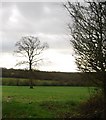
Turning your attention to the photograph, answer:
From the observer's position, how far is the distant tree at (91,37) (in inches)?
728

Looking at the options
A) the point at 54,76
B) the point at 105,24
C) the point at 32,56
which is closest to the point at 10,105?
the point at 105,24

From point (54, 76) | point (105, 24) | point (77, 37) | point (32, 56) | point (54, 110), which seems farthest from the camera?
point (32, 56)

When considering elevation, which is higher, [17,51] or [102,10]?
[17,51]

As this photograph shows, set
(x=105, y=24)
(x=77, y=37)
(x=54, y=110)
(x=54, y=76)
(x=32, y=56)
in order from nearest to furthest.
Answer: (x=105, y=24) < (x=77, y=37) < (x=54, y=110) < (x=54, y=76) < (x=32, y=56)

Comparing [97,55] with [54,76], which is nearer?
[97,55]

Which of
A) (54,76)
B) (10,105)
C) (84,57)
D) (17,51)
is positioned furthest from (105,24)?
(17,51)

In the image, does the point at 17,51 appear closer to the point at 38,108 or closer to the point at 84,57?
the point at 38,108

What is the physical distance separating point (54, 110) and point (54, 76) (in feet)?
156

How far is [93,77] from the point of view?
1945cm

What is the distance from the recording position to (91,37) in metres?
18.8

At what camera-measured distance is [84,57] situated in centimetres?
1916

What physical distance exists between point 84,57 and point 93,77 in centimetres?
A: 125

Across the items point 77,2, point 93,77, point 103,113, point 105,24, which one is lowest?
point 103,113

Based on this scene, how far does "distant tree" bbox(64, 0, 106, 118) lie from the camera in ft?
60.6
